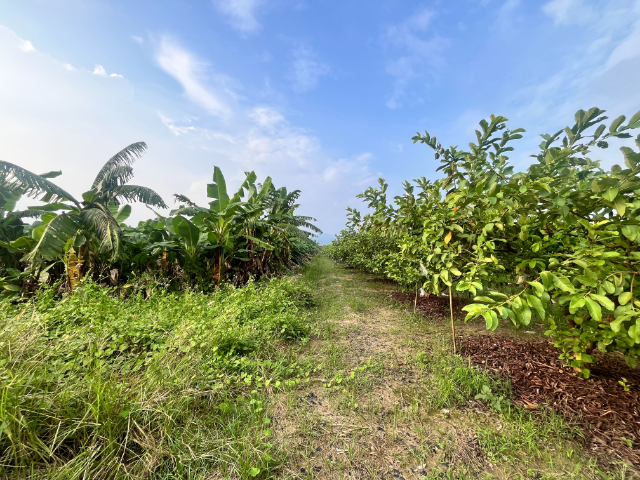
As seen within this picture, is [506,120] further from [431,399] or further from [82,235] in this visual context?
[82,235]

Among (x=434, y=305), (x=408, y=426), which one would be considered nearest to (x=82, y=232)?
(x=408, y=426)

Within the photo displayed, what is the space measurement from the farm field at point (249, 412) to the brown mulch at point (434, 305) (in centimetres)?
195

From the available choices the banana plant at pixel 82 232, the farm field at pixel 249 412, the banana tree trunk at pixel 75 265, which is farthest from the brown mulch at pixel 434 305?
the banana tree trunk at pixel 75 265

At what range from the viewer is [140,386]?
1846 mm

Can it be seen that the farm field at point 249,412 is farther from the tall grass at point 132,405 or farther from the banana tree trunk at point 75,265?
the banana tree trunk at point 75,265

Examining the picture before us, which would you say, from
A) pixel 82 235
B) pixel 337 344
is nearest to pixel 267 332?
pixel 337 344

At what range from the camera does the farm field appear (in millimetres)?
1542

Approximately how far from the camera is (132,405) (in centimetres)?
171

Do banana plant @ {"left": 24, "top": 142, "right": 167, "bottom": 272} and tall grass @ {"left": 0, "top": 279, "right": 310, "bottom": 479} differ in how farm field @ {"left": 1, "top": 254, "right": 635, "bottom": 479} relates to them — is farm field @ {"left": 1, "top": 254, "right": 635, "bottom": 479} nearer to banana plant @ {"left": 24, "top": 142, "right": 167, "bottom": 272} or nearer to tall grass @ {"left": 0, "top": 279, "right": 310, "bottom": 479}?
tall grass @ {"left": 0, "top": 279, "right": 310, "bottom": 479}

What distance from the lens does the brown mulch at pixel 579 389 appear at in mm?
1852

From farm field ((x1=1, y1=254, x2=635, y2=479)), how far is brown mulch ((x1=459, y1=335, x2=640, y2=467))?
149 millimetres

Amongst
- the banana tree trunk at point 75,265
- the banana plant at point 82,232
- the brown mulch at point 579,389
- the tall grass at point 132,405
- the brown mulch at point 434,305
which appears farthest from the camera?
the brown mulch at point 434,305

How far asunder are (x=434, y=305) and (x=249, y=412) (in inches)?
187

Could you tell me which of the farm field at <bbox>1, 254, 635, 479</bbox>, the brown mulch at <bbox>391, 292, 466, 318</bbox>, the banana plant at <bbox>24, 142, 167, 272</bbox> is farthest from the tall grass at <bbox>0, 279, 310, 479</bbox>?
the brown mulch at <bbox>391, 292, 466, 318</bbox>
